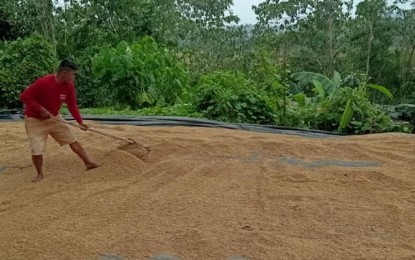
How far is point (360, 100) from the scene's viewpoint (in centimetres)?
712

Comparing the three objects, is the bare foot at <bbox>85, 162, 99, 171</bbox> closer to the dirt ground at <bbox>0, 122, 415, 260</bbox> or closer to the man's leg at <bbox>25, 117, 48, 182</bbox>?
the dirt ground at <bbox>0, 122, 415, 260</bbox>

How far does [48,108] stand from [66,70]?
1.30ft

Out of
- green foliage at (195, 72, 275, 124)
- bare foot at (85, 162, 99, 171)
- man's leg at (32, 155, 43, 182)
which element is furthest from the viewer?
green foliage at (195, 72, 275, 124)

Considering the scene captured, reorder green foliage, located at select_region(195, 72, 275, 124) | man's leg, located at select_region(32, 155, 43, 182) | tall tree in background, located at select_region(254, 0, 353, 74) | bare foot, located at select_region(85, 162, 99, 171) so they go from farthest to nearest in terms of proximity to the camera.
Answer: tall tree in background, located at select_region(254, 0, 353, 74), green foliage, located at select_region(195, 72, 275, 124), bare foot, located at select_region(85, 162, 99, 171), man's leg, located at select_region(32, 155, 43, 182)

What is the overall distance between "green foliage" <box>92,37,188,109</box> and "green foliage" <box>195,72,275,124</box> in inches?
67.0

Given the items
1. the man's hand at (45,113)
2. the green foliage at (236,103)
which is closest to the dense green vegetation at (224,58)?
the green foliage at (236,103)

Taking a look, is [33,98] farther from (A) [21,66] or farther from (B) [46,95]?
(A) [21,66]

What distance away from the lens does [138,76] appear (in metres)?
9.30

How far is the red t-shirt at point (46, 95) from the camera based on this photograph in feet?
14.3

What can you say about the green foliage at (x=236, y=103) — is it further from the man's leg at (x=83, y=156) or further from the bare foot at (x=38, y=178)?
the bare foot at (x=38, y=178)

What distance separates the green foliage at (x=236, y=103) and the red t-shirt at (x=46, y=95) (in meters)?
3.32

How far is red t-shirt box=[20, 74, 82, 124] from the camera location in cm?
436

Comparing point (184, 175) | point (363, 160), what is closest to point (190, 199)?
point (184, 175)

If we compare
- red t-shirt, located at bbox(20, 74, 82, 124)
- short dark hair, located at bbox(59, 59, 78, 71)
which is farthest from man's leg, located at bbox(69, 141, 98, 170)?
short dark hair, located at bbox(59, 59, 78, 71)
